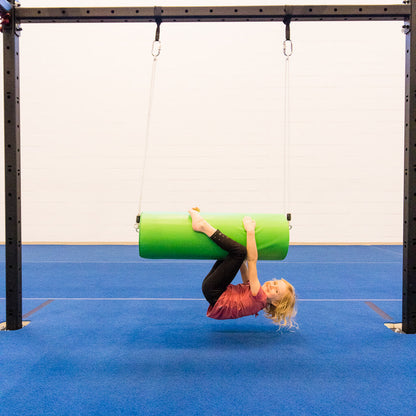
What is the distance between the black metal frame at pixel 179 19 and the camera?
8.32ft

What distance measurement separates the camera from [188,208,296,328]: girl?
2221 millimetres

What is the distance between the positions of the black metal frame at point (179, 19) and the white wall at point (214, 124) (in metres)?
4.14

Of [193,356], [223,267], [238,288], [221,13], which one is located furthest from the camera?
[221,13]

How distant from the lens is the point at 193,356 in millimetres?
2180

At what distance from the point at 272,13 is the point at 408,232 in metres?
1.83

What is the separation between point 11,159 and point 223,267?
1.68 meters

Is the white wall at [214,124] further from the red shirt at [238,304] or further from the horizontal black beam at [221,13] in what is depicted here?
the red shirt at [238,304]

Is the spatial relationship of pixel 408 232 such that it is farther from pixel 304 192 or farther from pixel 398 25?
pixel 398 25

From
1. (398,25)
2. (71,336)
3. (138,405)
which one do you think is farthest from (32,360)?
(398,25)

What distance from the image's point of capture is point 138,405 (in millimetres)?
1671

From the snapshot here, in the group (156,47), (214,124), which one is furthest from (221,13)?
(156,47)

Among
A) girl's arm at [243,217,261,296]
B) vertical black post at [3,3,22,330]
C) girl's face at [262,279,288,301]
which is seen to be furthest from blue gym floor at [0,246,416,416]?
girl's arm at [243,217,261,296]

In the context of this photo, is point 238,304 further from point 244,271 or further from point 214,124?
point 214,124

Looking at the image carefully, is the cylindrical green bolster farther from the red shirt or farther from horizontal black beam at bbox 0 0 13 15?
horizontal black beam at bbox 0 0 13 15
